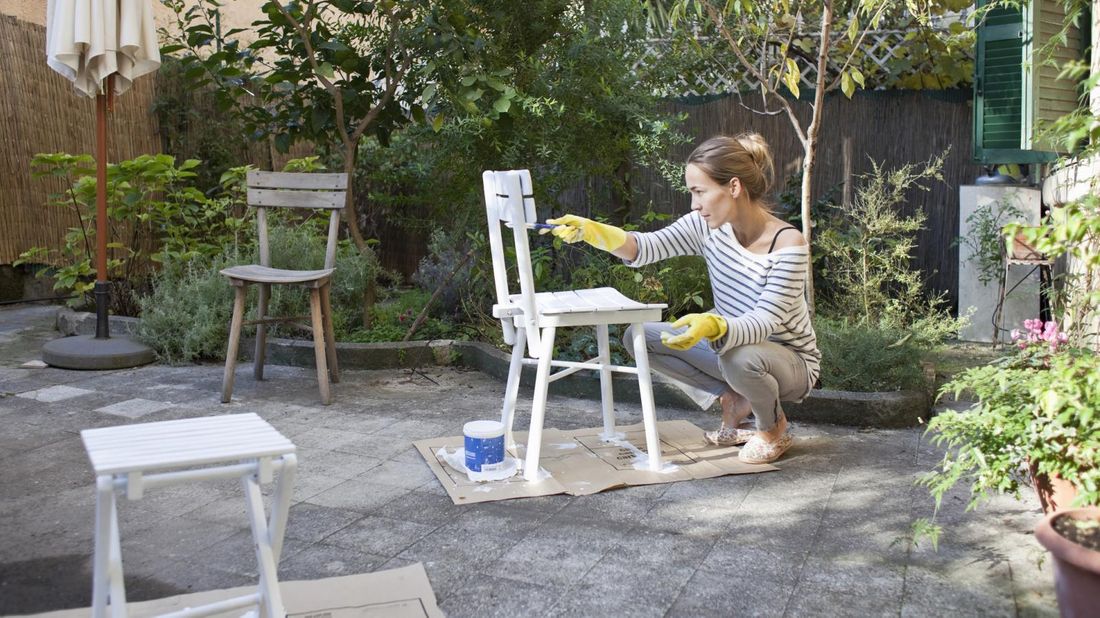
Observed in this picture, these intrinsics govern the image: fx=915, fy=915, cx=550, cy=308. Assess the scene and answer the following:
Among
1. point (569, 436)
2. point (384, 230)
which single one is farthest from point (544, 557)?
point (384, 230)

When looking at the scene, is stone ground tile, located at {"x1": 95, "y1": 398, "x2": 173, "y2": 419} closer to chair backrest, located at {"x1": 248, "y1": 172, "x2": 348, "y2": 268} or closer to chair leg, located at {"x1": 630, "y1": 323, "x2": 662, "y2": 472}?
chair backrest, located at {"x1": 248, "y1": 172, "x2": 348, "y2": 268}

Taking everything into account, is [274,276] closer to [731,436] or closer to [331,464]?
[331,464]

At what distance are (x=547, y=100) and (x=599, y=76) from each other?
46 cm

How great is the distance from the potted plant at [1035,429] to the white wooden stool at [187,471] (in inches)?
60.9

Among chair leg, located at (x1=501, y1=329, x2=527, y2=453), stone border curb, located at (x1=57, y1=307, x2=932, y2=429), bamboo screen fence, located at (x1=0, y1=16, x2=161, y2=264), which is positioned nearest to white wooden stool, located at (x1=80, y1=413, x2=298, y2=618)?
chair leg, located at (x1=501, y1=329, x2=527, y2=453)

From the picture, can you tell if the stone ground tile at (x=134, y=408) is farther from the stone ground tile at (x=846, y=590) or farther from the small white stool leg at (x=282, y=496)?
the stone ground tile at (x=846, y=590)

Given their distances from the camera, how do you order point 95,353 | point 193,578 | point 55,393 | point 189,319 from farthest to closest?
point 189,319, point 95,353, point 55,393, point 193,578

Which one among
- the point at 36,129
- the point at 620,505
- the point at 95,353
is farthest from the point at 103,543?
the point at 36,129

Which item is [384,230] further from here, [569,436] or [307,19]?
[569,436]

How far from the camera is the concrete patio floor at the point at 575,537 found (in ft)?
7.51

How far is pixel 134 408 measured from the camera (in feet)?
13.8

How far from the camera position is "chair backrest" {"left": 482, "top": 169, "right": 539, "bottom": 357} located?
3064 millimetres

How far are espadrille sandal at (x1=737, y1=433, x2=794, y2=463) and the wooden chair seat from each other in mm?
2184

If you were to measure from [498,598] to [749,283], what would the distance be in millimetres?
1573
